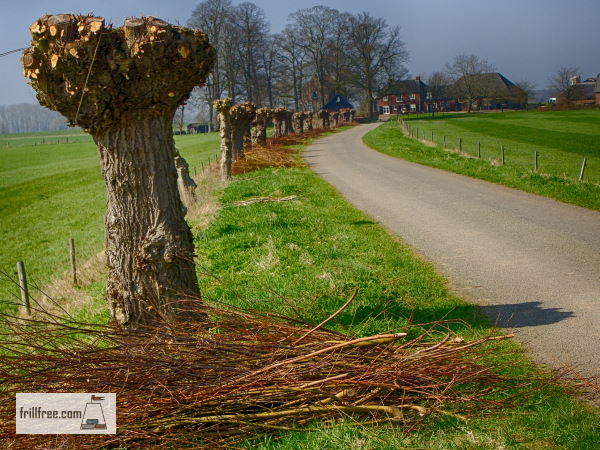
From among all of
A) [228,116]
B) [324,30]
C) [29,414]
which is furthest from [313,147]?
[324,30]

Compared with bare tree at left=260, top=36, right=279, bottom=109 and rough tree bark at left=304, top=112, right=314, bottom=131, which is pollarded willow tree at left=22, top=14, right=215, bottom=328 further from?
bare tree at left=260, top=36, right=279, bottom=109

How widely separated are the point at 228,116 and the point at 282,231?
1469 centimetres

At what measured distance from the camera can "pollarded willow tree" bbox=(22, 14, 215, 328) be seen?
5.53 metres

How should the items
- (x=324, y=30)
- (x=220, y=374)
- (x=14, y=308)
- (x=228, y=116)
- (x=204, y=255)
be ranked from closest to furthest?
(x=220, y=374) < (x=204, y=255) < (x=14, y=308) < (x=228, y=116) < (x=324, y=30)

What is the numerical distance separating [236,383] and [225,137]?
2149cm

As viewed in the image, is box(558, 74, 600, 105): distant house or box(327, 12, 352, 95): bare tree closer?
box(327, 12, 352, 95): bare tree

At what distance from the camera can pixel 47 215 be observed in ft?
94.6

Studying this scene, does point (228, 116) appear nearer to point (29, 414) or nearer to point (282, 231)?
point (282, 231)

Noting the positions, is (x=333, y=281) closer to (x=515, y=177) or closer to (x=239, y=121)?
(x=515, y=177)

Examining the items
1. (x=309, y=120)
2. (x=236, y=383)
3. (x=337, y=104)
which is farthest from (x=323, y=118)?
(x=236, y=383)

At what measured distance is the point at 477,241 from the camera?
11.7 m

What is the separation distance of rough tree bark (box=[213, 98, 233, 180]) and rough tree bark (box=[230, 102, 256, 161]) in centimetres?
142

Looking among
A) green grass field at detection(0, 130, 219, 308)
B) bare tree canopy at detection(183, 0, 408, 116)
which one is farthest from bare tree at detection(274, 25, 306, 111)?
green grass field at detection(0, 130, 219, 308)

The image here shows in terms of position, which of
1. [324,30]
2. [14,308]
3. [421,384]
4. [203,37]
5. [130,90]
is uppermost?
[324,30]
